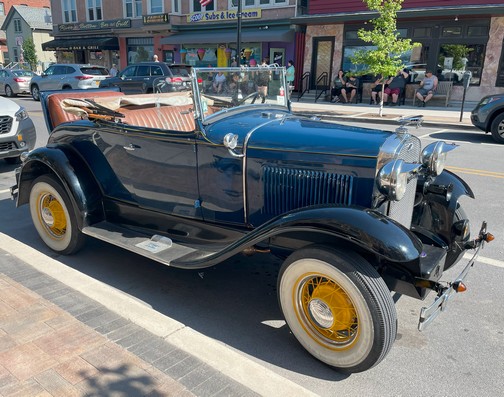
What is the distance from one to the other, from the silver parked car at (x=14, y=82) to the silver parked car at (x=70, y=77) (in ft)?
5.95

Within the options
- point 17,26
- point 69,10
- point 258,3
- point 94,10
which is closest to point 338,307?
point 258,3

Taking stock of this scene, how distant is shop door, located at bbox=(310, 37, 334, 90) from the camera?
19.6 m

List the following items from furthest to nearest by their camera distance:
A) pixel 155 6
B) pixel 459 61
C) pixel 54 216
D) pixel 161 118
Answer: pixel 155 6 → pixel 459 61 → pixel 161 118 → pixel 54 216

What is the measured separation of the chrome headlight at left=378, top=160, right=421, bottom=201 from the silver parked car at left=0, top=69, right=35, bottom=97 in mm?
22679

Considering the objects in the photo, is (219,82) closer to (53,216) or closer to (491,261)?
(53,216)

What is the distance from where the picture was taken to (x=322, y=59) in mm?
20000

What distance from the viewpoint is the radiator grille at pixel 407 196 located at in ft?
9.91

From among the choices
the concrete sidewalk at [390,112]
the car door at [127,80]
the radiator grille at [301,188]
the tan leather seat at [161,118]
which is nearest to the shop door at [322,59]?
the concrete sidewalk at [390,112]

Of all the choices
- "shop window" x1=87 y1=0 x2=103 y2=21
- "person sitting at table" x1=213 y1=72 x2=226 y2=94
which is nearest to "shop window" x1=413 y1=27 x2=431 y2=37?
"person sitting at table" x1=213 y1=72 x2=226 y2=94

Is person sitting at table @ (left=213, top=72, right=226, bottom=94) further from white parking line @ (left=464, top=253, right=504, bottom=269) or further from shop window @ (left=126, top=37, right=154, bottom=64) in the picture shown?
shop window @ (left=126, top=37, right=154, bottom=64)

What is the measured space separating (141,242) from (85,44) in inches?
1181

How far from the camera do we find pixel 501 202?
5.68m

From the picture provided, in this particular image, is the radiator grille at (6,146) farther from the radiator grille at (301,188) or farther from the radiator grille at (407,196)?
the radiator grille at (407,196)

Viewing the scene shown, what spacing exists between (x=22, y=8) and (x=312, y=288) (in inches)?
2072
